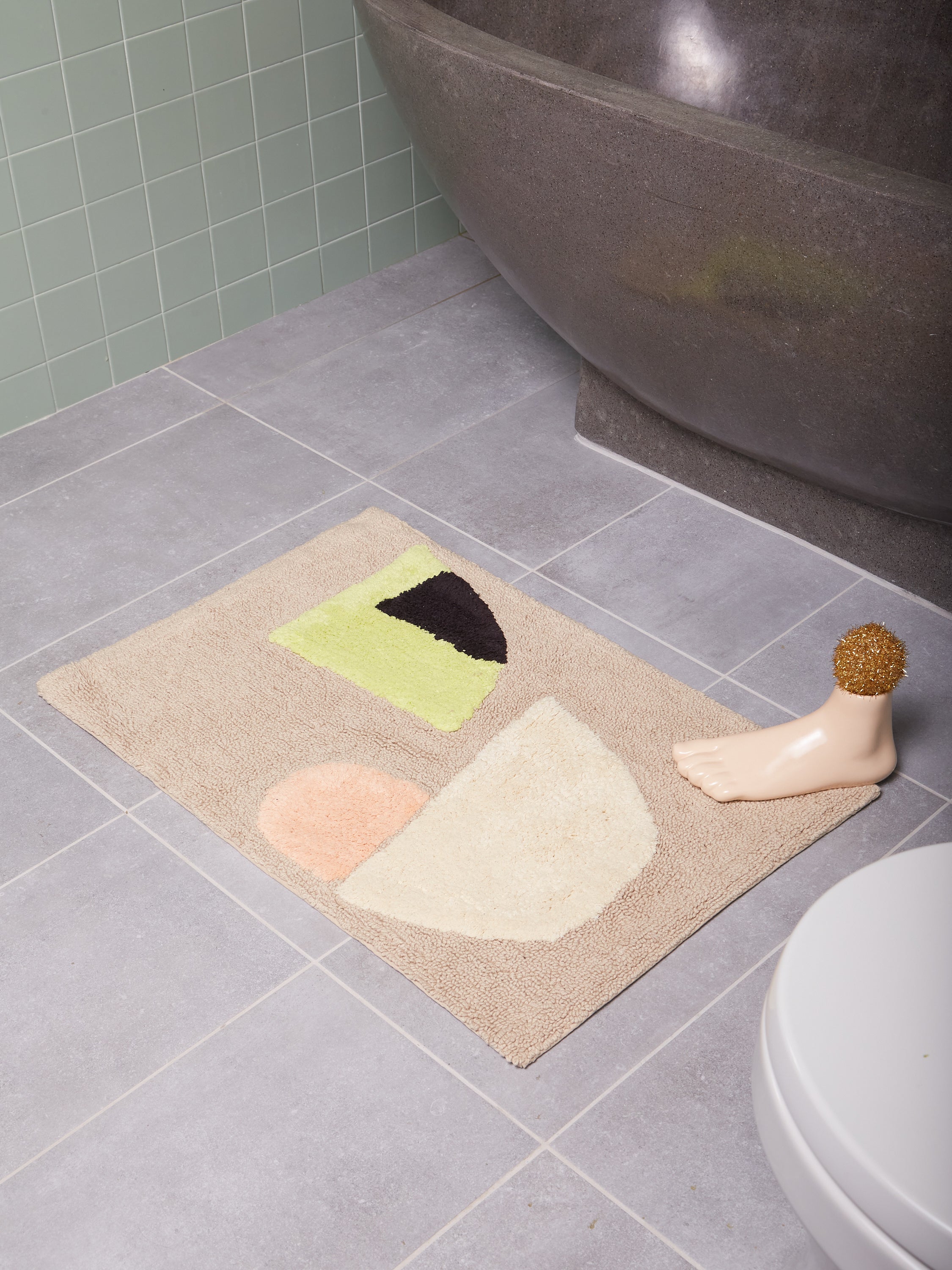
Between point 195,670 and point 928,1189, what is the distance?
4.25ft

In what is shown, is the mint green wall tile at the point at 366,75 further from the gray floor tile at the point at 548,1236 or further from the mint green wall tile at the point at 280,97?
the gray floor tile at the point at 548,1236

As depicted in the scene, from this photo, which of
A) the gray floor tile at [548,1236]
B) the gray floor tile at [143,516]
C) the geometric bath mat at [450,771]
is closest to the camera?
the gray floor tile at [548,1236]

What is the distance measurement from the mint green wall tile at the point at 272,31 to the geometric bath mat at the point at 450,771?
1.00 m

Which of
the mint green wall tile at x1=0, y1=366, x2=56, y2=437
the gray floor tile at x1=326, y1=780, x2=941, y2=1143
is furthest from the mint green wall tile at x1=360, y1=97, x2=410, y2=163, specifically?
the gray floor tile at x1=326, y1=780, x2=941, y2=1143

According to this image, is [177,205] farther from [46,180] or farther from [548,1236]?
[548,1236]

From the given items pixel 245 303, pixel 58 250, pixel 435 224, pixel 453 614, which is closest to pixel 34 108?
pixel 58 250

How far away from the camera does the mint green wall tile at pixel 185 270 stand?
8.20 ft

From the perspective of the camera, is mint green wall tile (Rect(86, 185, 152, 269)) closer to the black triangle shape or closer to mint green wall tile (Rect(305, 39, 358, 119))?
mint green wall tile (Rect(305, 39, 358, 119))

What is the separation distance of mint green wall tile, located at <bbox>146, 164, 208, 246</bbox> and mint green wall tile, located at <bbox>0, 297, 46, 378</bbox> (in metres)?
0.29

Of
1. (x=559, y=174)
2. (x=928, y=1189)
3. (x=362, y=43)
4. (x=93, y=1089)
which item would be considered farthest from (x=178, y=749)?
(x=362, y=43)

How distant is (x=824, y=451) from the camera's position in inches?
71.9

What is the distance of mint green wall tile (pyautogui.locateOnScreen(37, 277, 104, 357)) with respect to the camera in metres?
2.36

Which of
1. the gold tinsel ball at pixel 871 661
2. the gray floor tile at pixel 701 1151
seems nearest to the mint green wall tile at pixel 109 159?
the gold tinsel ball at pixel 871 661

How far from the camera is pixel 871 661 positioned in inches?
62.2
